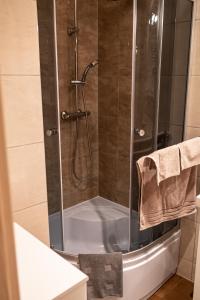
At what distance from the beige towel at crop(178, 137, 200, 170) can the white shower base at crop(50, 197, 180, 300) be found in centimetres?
65

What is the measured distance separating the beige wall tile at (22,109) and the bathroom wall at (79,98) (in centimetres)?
98

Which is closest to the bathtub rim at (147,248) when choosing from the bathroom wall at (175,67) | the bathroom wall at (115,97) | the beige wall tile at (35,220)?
the beige wall tile at (35,220)

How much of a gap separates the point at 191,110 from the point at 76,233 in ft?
4.26

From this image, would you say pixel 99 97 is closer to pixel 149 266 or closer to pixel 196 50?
pixel 196 50

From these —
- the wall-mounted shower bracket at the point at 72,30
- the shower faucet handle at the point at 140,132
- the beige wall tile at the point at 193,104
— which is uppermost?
the wall-mounted shower bracket at the point at 72,30

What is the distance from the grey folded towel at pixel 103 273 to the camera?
1.59 metres

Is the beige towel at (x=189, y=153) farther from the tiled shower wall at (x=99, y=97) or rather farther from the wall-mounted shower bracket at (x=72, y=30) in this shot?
the wall-mounted shower bracket at (x=72, y=30)

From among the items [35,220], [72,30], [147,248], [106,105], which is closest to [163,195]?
[147,248]

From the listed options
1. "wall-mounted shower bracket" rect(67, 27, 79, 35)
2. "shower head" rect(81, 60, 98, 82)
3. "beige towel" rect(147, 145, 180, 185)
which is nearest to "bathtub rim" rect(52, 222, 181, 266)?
"beige towel" rect(147, 145, 180, 185)

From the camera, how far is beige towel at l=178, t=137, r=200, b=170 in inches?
63.4

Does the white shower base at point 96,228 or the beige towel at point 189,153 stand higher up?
the beige towel at point 189,153

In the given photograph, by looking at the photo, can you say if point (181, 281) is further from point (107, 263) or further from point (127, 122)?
point (127, 122)

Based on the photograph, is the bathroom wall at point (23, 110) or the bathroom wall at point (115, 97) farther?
the bathroom wall at point (115, 97)

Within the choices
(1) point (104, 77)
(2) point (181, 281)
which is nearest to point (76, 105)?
(1) point (104, 77)
